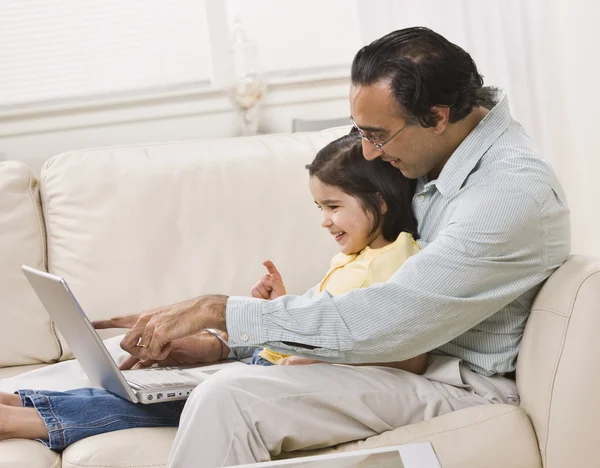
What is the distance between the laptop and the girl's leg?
4cm

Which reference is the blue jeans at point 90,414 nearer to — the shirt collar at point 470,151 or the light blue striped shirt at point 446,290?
the light blue striped shirt at point 446,290

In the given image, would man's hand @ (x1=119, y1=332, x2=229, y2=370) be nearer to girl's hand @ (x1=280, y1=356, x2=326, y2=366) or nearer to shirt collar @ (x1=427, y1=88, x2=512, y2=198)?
girl's hand @ (x1=280, y1=356, x2=326, y2=366)

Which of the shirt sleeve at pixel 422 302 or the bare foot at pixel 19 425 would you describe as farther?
the bare foot at pixel 19 425

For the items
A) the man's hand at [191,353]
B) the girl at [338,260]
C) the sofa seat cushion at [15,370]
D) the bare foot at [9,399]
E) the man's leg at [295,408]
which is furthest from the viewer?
the sofa seat cushion at [15,370]

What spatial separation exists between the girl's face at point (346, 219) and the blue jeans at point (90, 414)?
1.59 ft

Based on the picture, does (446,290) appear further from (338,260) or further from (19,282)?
(19,282)

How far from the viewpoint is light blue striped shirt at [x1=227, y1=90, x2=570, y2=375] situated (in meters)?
1.44

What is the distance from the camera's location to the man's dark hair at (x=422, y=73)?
1589 millimetres

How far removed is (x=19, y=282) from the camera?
222 centimetres

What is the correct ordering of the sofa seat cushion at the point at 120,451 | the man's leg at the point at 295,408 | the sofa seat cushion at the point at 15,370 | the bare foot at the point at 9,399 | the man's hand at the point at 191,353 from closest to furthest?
the man's leg at the point at 295,408 < the sofa seat cushion at the point at 120,451 < the bare foot at the point at 9,399 < the man's hand at the point at 191,353 < the sofa seat cushion at the point at 15,370

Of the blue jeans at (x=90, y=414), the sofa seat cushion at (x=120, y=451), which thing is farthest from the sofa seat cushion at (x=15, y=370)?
the sofa seat cushion at (x=120, y=451)

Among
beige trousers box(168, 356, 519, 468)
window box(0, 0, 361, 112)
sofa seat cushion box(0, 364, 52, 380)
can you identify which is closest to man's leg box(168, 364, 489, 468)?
beige trousers box(168, 356, 519, 468)

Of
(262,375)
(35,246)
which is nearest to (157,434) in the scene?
(262,375)

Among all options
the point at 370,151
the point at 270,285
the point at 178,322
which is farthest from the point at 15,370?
the point at 370,151
